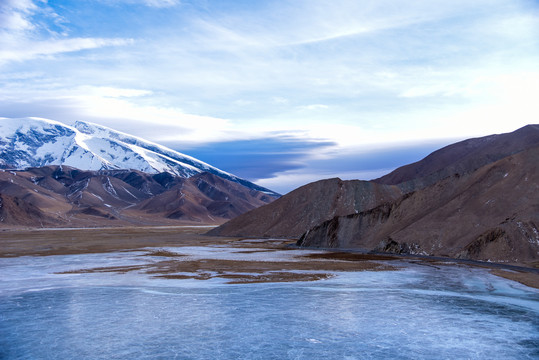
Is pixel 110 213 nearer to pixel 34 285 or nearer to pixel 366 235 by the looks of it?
pixel 366 235

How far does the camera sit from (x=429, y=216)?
4803 cm

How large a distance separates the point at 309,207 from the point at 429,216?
3606 cm

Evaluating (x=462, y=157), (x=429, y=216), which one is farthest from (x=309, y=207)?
(x=462, y=157)

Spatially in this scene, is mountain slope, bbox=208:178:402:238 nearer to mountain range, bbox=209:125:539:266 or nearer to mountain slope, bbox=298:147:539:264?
mountain range, bbox=209:125:539:266

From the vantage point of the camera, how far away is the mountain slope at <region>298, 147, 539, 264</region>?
121 ft

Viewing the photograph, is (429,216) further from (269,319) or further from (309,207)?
(309,207)

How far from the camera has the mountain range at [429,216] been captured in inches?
1476

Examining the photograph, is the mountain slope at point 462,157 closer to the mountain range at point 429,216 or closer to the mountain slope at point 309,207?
the mountain range at point 429,216

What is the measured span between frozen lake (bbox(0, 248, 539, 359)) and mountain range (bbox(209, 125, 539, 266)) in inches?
396

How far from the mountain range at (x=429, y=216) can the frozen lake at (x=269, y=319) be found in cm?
1005

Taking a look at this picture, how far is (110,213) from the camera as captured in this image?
184m

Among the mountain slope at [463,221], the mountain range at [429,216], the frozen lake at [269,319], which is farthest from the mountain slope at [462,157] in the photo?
the frozen lake at [269,319]

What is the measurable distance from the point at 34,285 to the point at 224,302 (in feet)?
36.9

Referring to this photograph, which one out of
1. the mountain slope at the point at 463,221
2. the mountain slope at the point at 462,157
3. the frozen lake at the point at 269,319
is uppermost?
the mountain slope at the point at 462,157
